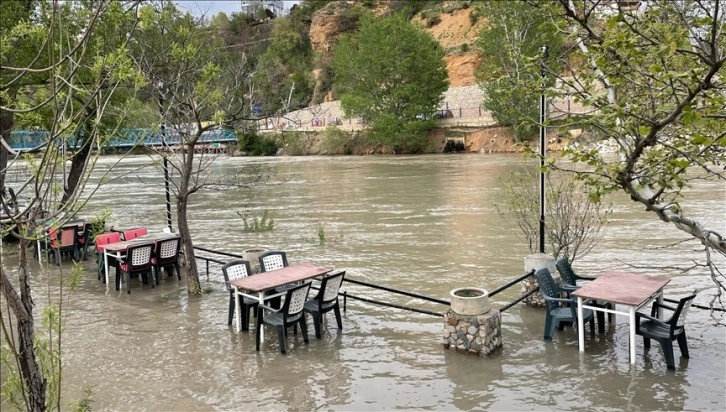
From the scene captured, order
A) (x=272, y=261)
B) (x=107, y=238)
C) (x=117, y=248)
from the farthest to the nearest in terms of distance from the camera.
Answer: (x=107, y=238), (x=117, y=248), (x=272, y=261)

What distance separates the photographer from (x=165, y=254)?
1154 cm

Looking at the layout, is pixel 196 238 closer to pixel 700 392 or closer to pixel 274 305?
pixel 274 305

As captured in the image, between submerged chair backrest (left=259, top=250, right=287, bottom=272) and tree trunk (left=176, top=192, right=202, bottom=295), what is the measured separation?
1.61 metres

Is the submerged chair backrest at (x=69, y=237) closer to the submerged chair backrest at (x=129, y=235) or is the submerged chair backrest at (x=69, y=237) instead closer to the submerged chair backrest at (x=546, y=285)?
the submerged chair backrest at (x=129, y=235)

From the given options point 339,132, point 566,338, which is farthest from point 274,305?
point 339,132

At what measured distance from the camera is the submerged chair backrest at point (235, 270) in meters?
8.95

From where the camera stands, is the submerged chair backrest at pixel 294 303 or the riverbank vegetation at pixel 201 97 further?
the submerged chair backrest at pixel 294 303

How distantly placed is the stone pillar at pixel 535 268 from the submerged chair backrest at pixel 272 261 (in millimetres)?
3855

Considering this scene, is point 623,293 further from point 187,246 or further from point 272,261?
point 187,246

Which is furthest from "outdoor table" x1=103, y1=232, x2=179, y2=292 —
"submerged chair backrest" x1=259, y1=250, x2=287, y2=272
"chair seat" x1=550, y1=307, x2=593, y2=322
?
"chair seat" x1=550, y1=307, x2=593, y2=322

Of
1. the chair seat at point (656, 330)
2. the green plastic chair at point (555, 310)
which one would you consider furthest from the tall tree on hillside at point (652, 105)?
the green plastic chair at point (555, 310)

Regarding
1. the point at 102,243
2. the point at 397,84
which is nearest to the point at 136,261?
the point at 102,243

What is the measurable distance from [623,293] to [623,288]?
Result: 253mm

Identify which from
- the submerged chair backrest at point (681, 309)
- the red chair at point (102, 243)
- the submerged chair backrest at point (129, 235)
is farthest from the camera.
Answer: the submerged chair backrest at point (129, 235)
